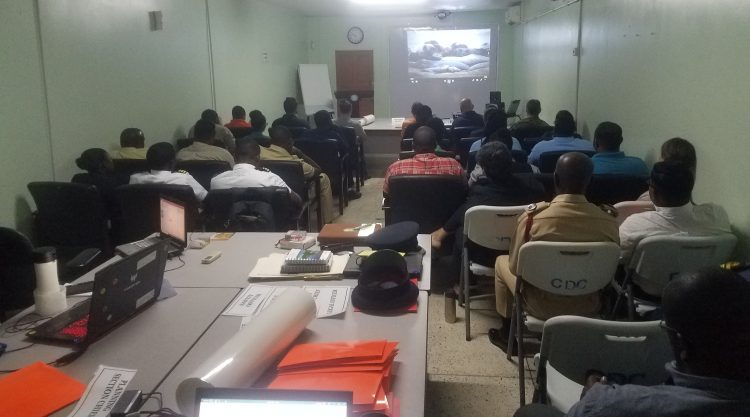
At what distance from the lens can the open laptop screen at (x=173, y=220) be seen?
2752 millimetres

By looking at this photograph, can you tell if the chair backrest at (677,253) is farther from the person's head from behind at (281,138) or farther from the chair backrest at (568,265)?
the person's head from behind at (281,138)

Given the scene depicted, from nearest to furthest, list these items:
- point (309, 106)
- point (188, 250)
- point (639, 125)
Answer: point (188, 250) → point (639, 125) → point (309, 106)

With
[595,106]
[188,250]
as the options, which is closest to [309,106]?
[595,106]

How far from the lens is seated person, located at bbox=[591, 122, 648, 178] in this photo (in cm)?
412

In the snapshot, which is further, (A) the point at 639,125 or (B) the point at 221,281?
(A) the point at 639,125

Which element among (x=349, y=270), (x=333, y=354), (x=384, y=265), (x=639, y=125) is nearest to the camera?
(x=333, y=354)

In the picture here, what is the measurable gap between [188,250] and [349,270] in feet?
2.99

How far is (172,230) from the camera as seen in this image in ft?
9.32

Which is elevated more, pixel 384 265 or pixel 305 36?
pixel 305 36

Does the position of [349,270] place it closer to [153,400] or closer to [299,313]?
[299,313]

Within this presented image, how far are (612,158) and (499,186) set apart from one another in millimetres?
1132

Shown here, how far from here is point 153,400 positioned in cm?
156

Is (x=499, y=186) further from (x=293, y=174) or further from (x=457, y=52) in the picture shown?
(x=457, y=52)

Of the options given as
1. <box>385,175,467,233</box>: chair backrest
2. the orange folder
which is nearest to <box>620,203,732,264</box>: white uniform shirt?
<box>385,175,467,233</box>: chair backrest
